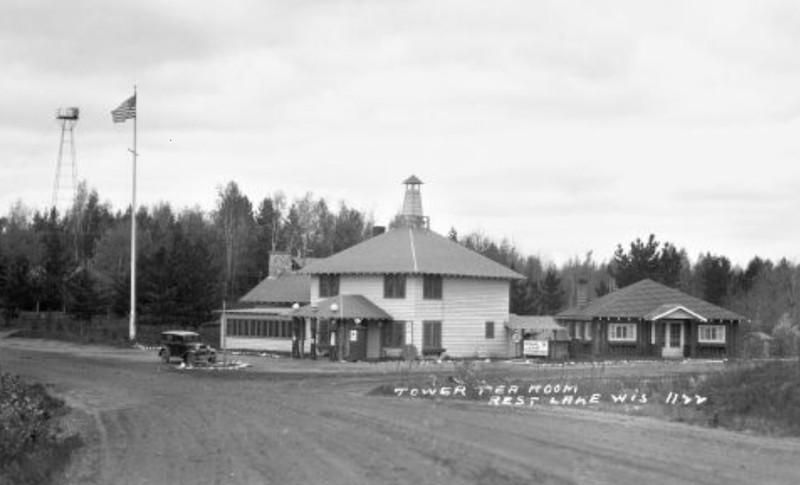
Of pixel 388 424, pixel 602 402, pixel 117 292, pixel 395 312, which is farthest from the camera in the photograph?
pixel 117 292

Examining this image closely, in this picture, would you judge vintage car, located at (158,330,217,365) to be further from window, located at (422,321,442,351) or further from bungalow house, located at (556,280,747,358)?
bungalow house, located at (556,280,747,358)

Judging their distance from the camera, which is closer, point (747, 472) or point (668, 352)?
point (747, 472)

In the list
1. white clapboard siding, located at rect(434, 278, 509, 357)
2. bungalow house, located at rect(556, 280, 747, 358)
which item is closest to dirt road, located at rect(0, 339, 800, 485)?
white clapboard siding, located at rect(434, 278, 509, 357)

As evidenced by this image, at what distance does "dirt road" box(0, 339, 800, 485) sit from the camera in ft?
51.1

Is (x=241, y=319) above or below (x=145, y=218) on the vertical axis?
below

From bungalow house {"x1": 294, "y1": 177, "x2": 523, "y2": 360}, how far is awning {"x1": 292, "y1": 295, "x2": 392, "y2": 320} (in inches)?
2.2

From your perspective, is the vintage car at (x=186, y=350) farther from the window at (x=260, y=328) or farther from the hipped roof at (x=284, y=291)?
the hipped roof at (x=284, y=291)

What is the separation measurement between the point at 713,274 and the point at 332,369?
66.7 metres

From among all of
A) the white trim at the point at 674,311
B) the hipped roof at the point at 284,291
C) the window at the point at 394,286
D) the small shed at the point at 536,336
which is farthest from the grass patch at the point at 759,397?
the hipped roof at the point at 284,291

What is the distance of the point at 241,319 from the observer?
65.1m

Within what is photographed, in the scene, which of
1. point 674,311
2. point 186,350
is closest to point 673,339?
point 674,311

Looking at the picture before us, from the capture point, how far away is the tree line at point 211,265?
75.5 m

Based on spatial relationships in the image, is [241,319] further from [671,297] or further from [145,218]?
[145,218]

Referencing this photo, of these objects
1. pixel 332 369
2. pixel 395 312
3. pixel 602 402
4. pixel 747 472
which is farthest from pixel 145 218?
pixel 747 472
